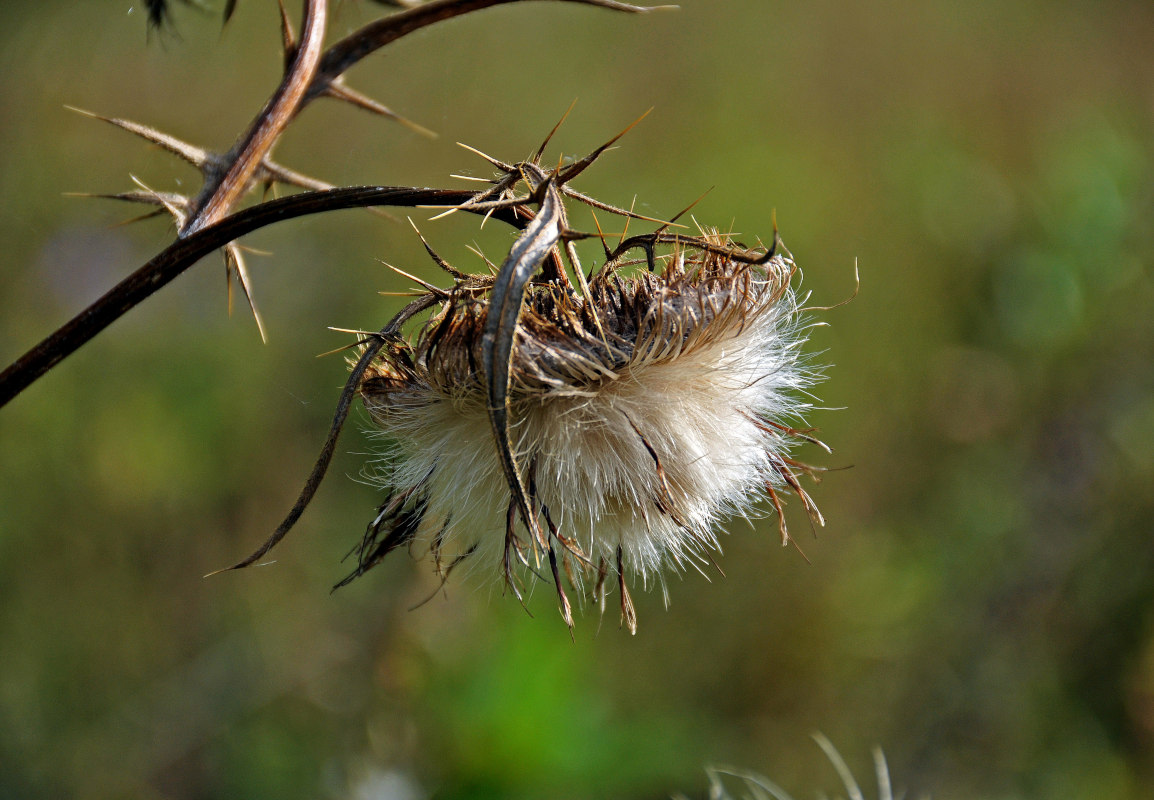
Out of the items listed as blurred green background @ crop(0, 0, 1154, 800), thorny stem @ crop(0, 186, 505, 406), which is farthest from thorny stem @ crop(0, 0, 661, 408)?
blurred green background @ crop(0, 0, 1154, 800)

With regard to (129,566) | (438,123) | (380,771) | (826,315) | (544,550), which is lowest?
(380,771)

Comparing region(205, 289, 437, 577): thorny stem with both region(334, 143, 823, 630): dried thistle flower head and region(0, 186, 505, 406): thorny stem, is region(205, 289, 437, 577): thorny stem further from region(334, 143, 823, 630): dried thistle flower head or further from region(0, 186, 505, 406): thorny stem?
region(0, 186, 505, 406): thorny stem

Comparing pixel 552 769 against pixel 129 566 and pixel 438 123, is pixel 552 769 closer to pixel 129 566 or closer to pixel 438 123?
pixel 129 566

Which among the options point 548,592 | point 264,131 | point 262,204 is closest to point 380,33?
point 264,131

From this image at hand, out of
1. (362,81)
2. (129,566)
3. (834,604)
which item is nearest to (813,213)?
(834,604)

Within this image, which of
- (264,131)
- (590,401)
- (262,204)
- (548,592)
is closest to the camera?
(262,204)

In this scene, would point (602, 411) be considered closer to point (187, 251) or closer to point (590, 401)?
point (590, 401)

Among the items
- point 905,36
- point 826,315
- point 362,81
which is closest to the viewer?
point 826,315

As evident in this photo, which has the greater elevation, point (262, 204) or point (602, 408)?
point (262, 204)
